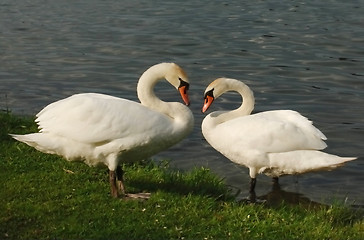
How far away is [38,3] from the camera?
2294cm

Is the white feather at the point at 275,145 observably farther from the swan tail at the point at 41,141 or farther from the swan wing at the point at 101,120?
the swan tail at the point at 41,141

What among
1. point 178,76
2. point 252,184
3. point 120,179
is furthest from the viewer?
point 252,184

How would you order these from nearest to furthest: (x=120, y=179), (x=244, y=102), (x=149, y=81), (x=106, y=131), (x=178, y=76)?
(x=106, y=131)
(x=120, y=179)
(x=149, y=81)
(x=178, y=76)
(x=244, y=102)

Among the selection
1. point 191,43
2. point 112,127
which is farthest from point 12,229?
point 191,43

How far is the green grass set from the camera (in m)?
6.19

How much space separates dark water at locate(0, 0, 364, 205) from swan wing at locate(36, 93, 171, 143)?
2.24 m

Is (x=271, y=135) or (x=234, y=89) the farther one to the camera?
(x=234, y=89)

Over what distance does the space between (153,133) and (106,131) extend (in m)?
0.45

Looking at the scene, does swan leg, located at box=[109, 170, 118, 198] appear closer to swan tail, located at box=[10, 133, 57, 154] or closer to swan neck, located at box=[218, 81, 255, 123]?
swan tail, located at box=[10, 133, 57, 154]

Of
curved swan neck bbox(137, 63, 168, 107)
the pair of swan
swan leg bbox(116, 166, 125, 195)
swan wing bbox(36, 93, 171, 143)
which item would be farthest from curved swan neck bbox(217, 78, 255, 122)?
swan leg bbox(116, 166, 125, 195)

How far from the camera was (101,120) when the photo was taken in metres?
7.03

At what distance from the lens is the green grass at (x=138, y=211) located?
6.19 metres

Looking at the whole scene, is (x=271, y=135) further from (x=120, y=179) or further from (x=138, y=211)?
(x=138, y=211)

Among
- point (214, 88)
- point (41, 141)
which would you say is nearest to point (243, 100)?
point (214, 88)
